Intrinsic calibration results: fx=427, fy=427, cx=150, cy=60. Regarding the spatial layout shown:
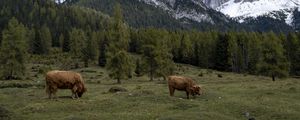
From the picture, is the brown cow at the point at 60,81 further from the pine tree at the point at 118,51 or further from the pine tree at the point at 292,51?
the pine tree at the point at 292,51

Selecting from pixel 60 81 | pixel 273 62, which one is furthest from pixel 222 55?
pixel 60 81

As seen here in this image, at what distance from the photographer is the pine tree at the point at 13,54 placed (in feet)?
262

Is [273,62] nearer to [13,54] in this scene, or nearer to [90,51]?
[13,54]

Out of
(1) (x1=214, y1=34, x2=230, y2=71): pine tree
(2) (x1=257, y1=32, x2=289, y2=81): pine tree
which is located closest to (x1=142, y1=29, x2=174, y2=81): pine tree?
(2) (x1=257, y1=32, x2=289, y2=81): pine tree

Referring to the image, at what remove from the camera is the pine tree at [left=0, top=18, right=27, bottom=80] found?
79.8m

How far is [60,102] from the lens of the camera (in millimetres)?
35062

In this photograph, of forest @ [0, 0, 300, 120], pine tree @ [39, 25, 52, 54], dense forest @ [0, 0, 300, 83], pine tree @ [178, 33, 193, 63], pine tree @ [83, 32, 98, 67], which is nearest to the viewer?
forest @ [0, 0, 300, 120]

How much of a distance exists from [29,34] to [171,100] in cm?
14546

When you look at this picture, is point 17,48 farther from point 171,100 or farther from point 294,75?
point 294,75

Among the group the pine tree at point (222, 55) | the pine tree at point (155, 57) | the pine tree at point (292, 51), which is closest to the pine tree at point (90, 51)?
the pine tree at point (222, 55)

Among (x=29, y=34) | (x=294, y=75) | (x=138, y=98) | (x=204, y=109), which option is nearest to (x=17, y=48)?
(x=138, y=98)

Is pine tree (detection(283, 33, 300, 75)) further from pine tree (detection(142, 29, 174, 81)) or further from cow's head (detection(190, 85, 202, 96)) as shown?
cow's head (detection(190, 85, 202, 96))

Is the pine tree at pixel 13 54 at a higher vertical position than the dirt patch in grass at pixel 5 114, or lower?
higher

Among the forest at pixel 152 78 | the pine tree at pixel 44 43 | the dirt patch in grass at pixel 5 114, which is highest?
the pine tree at pixel 44 43
